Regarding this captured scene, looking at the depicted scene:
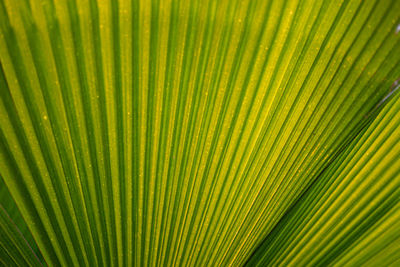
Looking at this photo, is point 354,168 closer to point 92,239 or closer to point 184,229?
point 184,229

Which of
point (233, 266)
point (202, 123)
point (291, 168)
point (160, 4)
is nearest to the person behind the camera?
point (160, 4)

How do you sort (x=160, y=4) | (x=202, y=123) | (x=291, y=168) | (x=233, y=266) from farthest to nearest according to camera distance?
(x=233, y=266) < (x=291, y=168) < (x=202, y=123) < (x=160, y=4)

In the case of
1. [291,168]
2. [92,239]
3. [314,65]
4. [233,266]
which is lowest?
[233,266]

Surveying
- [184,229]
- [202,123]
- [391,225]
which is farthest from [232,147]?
[391,225]

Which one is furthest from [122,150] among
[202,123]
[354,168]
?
[354,168]

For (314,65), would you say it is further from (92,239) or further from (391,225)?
(92,239)

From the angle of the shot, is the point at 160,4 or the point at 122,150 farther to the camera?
the point at 122,150

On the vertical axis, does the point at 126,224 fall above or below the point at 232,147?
below
